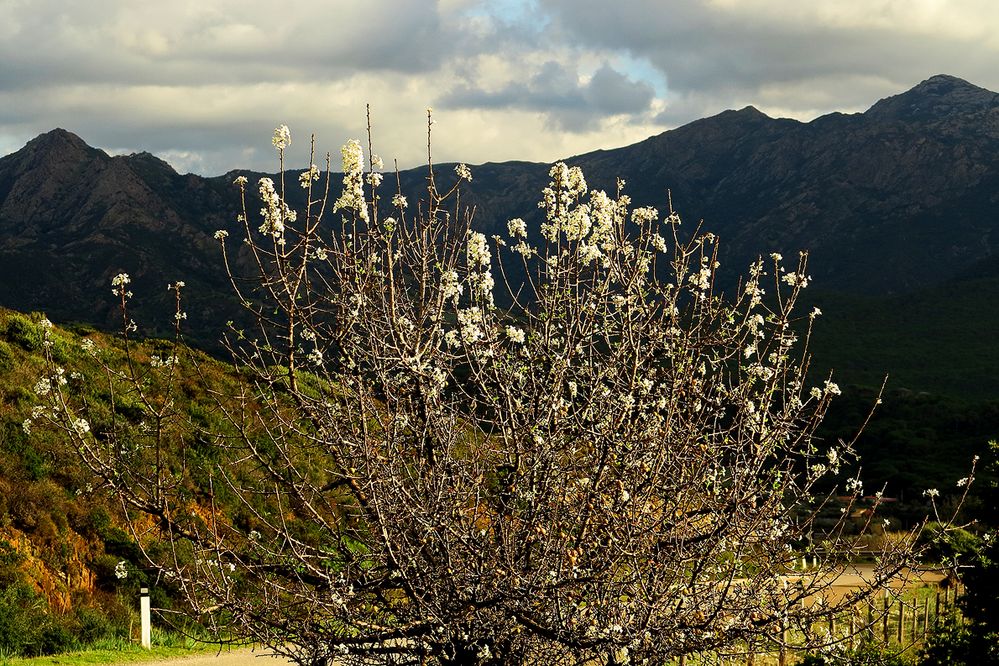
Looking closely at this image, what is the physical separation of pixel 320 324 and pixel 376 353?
1059mm

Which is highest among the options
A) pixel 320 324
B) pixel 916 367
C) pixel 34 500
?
pixel 320 324

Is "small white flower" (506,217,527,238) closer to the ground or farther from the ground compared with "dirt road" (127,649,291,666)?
farther from the ground

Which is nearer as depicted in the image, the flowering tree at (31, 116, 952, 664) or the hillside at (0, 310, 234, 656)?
the flowering tree at (31, 116, 952, 664)

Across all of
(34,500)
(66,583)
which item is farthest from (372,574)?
(34,500)

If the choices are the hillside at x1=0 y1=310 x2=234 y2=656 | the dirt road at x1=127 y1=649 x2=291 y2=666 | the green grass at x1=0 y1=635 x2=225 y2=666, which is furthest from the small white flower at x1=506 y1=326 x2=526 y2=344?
the green grass at x1=0 y1=635 x2=225 y2=666

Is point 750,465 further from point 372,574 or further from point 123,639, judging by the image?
point 123,639

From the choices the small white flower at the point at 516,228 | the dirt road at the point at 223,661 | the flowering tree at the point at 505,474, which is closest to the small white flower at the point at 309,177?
the flowering tree at the point at 505,474

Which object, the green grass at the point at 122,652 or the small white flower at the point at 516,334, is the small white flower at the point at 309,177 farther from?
the green grass at the point at 122,652

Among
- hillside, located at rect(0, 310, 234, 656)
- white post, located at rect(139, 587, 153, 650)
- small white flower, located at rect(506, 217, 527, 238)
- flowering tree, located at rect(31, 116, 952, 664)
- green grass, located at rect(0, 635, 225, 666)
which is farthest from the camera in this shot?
hillside, located at rect(0, 310, 234, 656)

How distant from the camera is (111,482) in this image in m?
7.03

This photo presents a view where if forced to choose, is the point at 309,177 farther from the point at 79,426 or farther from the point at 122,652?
the point at 122,652

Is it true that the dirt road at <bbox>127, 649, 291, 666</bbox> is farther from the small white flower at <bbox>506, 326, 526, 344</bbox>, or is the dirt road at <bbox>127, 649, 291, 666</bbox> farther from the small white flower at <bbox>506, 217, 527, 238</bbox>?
the small white flower at <bbox>506, 326, 526, 344</bbox>

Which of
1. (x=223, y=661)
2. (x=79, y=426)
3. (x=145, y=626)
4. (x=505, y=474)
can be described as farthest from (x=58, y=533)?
(x=505, y=474)

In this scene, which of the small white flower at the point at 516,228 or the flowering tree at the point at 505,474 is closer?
the flowering tree at the point at 505,474
